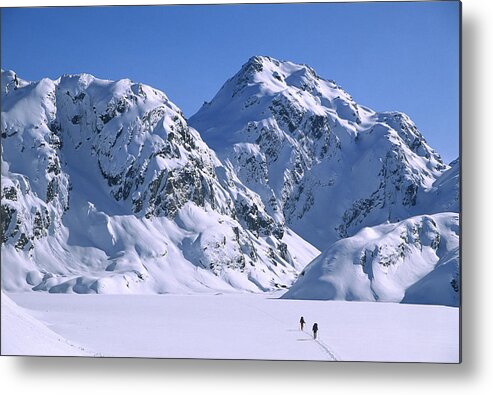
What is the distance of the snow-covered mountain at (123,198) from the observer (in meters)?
101

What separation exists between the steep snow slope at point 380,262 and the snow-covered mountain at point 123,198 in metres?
33.7

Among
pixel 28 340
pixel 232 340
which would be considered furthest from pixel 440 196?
pixel 28 340

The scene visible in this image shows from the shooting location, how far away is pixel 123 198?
120 meters

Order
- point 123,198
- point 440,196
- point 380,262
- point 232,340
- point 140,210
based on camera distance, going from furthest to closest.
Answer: point 440,196 < point 123,198 < point 140,210 < point 380,262 < point 232,340

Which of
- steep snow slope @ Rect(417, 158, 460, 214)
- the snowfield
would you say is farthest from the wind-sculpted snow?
the snowfield

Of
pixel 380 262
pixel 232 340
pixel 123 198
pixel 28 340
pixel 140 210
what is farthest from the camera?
pixel 123 198

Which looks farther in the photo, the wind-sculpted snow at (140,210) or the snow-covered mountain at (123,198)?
the snow-covered mountain at (123,198)

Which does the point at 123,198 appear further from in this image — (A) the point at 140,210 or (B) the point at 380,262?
(B) the point at 380,262

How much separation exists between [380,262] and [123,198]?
67.1 metres

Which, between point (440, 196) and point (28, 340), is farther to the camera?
point (440, 196)

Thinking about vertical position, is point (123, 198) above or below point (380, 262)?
above

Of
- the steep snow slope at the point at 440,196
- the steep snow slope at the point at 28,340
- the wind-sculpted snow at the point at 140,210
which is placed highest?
the steep snow slope at the point at 440,196

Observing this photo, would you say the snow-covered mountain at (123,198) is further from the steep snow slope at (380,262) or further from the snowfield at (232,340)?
the snowfield at (232,340)

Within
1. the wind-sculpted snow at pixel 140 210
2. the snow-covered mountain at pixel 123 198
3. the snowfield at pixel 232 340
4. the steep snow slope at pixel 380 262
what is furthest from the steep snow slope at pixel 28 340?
the snow-covered mountain at pixel 123 198
